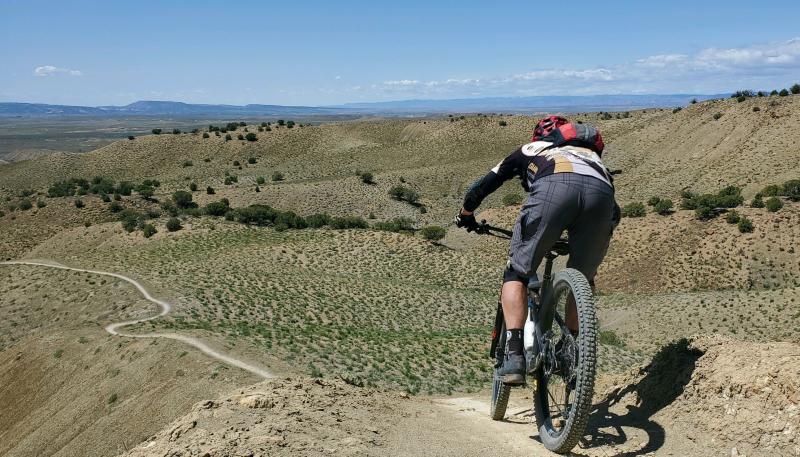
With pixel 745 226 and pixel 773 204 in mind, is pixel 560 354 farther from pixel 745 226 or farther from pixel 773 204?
pixel 773 204

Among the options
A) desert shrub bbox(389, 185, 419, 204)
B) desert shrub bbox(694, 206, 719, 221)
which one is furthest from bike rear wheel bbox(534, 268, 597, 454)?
desert shrub bbox(389, 185, 419, 204)

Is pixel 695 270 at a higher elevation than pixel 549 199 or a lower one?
lower

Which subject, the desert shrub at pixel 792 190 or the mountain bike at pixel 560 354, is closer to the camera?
the mountain bike at pixel 560 354

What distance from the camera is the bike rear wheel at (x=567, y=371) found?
531cm

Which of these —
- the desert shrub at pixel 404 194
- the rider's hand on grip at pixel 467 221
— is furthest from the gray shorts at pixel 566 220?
the desert shrub at pixel 404 194

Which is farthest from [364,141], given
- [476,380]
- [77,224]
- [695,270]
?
[476,380]

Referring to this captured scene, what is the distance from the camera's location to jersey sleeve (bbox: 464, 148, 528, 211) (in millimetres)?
6688

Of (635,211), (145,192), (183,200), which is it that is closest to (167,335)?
(635,211)

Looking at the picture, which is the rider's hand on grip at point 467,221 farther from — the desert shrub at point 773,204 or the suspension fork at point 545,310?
the desert shrub at point 773,204

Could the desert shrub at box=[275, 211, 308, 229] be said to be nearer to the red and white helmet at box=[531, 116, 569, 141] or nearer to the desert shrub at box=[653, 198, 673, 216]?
the desert shrub at box=[653, 198, 673, 216]

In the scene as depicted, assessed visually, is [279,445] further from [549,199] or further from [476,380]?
[476,380]

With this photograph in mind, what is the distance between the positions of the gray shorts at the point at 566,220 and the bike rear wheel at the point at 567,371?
340 mm

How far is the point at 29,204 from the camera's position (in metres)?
63.7

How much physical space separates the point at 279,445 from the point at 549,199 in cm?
386
